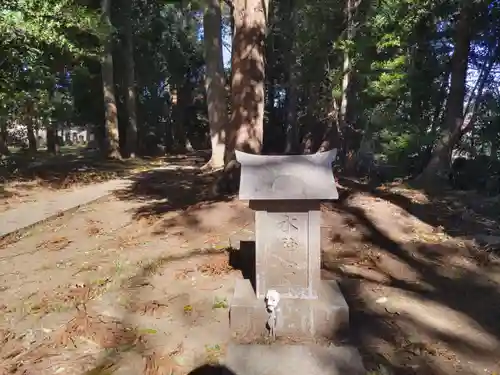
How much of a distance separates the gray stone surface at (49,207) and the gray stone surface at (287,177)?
504cm

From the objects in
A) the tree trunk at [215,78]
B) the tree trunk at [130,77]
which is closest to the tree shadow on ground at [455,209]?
the tree trunk at [215,78]

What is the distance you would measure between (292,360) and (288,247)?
0.92m

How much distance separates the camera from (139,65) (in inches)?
915

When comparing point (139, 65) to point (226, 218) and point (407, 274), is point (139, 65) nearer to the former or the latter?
point (226, 218)

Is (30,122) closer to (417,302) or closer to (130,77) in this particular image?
(130,77)

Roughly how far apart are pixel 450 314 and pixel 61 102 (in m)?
14.5

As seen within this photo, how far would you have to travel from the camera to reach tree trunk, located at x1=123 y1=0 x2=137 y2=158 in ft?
63.5

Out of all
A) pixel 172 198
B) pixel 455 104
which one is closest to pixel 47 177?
pixel 172 198

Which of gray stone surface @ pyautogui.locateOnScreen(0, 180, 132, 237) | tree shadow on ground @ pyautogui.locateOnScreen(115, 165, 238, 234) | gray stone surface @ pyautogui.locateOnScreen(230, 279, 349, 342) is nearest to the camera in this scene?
gray stone surface @ pyautogui.locateOnScreen(230, 279, 349, 342)

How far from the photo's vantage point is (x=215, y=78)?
14086 millimetres

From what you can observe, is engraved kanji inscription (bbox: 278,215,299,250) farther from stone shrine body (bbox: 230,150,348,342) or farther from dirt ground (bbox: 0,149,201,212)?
dirt ground (bbox: 0,149,201,212)

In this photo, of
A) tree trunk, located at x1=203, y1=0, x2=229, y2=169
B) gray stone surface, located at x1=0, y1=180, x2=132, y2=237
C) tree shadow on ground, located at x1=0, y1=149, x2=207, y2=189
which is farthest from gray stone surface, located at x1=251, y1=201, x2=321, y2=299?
tree trunk, located at x1=203, y1=0, x2=229, y2=169

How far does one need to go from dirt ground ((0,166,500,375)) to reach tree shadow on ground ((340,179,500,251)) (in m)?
0.07

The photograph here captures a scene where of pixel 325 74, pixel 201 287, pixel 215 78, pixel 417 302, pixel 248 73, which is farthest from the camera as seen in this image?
pixel 325 74
